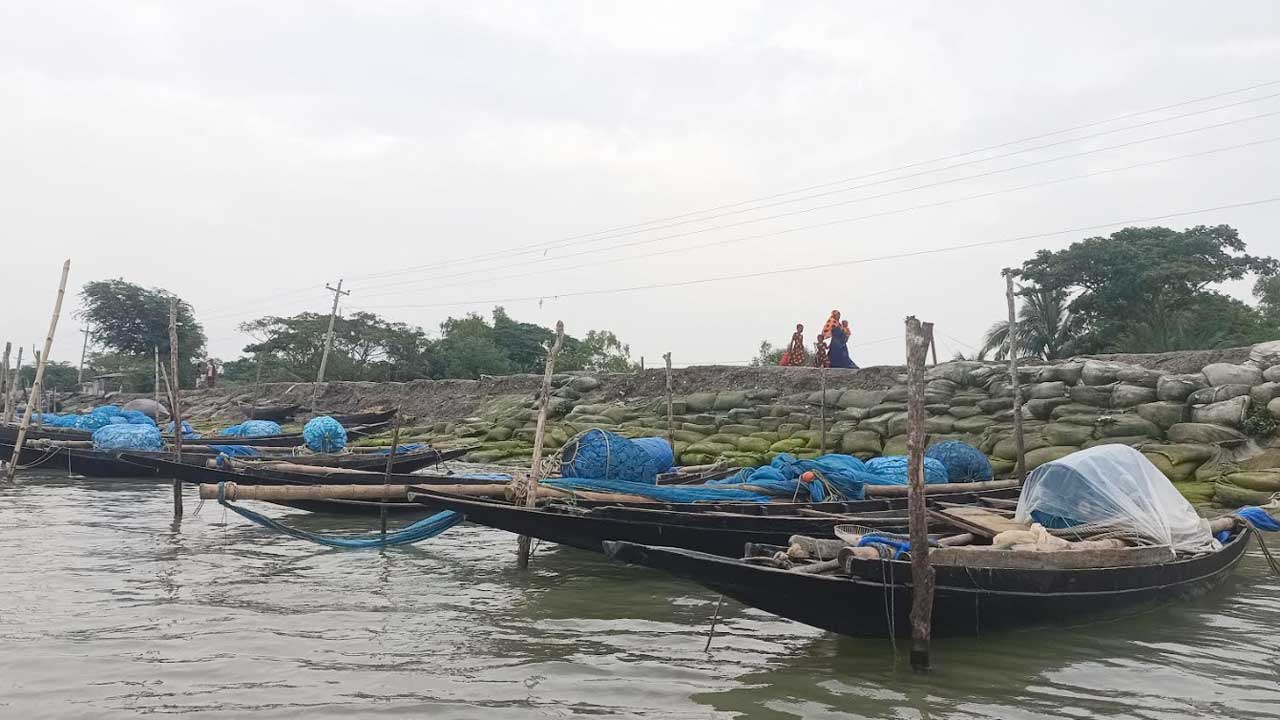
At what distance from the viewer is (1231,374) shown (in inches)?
605

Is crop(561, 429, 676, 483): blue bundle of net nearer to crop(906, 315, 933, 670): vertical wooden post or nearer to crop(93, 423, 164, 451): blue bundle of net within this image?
crop(906, 315, 933, 670): vertical wooden post

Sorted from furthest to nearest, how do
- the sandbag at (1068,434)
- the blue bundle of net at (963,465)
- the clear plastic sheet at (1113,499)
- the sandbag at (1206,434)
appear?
the sandbag at (1068,434) < the sandbag at (1206,434) < the blue bundle of net at (963,465) < the clear plastic sheet at (1113,499)

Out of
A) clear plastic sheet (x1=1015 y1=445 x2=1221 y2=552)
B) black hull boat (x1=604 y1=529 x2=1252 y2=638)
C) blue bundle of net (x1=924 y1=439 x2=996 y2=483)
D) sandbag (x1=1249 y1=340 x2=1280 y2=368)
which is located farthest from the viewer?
sandbag (x1=1249 y1=340 x2=1280 y2=368)

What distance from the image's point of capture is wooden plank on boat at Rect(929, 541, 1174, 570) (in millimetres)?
6148

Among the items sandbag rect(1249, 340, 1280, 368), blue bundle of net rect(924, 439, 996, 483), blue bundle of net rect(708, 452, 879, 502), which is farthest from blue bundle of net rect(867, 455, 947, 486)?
sandbag rect(1249, 340, 1280, 368)

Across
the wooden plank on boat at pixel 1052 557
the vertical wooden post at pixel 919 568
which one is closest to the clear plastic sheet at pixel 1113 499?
the wooden plank on boat at pixel 1052 557

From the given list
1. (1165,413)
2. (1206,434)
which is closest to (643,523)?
(1206,434)

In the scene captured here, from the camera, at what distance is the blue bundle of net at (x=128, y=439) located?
18.5 m

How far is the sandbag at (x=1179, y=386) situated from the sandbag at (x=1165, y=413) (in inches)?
6.2

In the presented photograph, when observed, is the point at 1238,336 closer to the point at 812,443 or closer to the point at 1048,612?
the point at 812,443

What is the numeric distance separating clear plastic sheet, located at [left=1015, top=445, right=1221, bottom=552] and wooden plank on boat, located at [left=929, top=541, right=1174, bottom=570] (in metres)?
0.48

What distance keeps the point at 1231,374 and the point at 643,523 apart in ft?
39.8

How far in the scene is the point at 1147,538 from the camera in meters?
7.53

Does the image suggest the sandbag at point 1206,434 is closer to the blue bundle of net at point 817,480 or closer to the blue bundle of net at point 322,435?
the blue bundle of net at point 817,480
